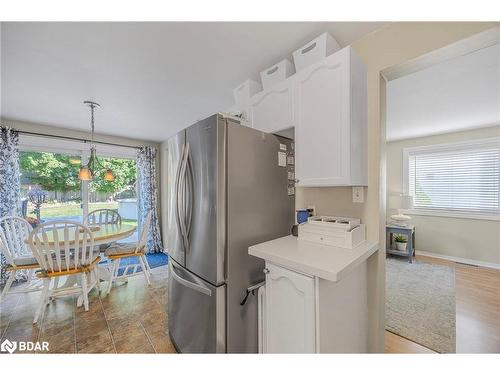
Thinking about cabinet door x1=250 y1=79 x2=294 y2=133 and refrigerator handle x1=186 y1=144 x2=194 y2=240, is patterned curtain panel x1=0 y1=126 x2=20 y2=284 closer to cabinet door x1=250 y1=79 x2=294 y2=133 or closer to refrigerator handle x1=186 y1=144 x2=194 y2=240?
refrigerator handle x1=186 y1=144 x2=194 y2=240

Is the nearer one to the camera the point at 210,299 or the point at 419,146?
the point at 210,299

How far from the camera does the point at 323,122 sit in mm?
1332

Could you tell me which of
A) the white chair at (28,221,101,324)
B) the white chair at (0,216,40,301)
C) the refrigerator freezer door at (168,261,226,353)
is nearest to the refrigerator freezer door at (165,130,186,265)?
the refrigerator freezer door at (168,261,226,353)

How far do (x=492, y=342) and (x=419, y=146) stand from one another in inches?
135

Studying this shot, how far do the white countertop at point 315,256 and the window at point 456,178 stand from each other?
12.5 feet

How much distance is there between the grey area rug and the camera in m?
1.82

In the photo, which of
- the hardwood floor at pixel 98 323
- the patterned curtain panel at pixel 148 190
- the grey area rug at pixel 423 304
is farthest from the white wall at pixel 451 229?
the patterned curtain panel at pixel 148 190

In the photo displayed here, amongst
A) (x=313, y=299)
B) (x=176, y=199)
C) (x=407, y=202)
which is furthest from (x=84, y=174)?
(x=407, y=202)

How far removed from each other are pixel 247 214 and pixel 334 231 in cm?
56

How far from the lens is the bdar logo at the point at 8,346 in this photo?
5.30ft

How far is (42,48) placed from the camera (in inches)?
61.0

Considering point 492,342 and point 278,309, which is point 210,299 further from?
point 492,342

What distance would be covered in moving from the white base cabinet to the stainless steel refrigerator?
0.73 ft
